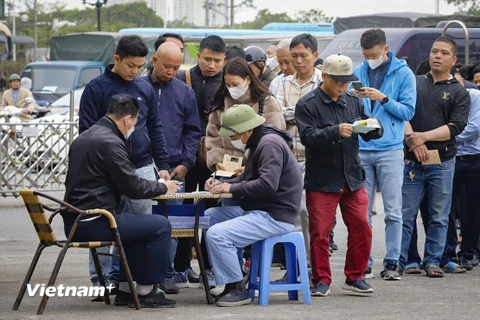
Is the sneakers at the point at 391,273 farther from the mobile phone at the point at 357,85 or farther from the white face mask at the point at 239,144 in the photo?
the white face mask at the point at 239,144

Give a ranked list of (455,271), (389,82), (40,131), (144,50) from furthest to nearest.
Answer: (40,131)
(455,271)
(389,82)
(144,50)

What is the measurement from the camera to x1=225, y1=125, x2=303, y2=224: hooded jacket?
329 inches

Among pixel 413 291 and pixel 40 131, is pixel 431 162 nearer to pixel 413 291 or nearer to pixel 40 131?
pixel 413 291

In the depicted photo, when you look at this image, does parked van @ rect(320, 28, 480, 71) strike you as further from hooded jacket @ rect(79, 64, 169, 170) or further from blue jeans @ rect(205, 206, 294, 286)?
blue jeans @ rect(205, 206, 294, 286)

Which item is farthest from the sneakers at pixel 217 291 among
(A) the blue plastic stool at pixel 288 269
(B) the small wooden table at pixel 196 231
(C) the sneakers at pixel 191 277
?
(C) the sneakers at pixel 191 277

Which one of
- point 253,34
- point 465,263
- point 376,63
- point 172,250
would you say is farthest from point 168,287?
point 253,34

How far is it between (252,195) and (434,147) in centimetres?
258

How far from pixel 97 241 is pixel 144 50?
160cm

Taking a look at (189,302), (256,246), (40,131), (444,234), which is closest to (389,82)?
(444,234)

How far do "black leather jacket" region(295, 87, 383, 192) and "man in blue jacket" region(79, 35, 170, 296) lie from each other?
118 cm

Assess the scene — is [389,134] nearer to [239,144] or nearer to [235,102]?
[235,102]

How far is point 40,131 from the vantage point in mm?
16938

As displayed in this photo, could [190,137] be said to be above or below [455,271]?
above

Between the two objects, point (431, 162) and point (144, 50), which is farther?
point (431, 162)
